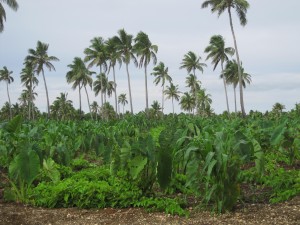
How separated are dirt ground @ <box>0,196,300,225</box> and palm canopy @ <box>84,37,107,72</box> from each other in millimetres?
43275

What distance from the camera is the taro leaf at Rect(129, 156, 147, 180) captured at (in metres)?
5.13

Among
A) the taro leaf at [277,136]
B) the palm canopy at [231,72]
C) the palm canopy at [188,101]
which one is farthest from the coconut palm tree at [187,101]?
the taro leaf at [277,136]

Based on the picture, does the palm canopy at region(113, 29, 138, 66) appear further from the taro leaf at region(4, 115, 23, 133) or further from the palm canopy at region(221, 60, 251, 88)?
the taro leaf at region(4, 115, 23, 133)

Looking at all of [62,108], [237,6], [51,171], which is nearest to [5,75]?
[62,108]

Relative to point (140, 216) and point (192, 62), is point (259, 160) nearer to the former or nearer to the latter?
point (140, 216)

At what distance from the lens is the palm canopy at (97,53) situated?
47656 mm

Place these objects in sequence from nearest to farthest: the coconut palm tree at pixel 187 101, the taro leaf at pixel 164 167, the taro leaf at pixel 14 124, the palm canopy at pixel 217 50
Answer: the taro leaf at pixel 164 167 → the taro leaf at pixel 14 124 → the palm canopy at pixel 217 50 → the coconut palm tree at pixel 187 101

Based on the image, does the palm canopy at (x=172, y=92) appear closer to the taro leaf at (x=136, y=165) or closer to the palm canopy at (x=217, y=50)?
the palm canopy at (x=217, y=50)

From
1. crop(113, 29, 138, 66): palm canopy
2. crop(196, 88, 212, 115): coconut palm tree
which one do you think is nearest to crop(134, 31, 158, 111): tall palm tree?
crop(113, 29, 138, 66): palm canopy

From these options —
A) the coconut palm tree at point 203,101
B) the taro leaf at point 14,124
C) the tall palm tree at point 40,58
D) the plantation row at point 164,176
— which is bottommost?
the plantation row at point 164,176

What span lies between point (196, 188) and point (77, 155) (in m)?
7.91

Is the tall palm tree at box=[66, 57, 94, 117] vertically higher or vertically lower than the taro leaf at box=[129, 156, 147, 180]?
higher

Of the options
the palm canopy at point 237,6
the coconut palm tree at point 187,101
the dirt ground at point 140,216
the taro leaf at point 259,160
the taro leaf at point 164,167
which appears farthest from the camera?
the coconut palm tree at point 187,101

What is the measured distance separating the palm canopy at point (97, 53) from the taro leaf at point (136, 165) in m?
43.4
